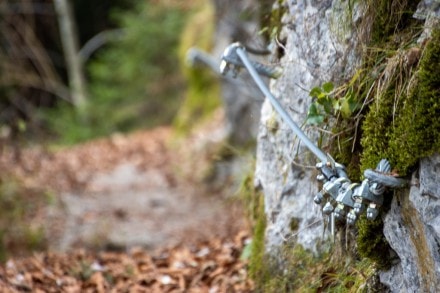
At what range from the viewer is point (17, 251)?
6.43 metres

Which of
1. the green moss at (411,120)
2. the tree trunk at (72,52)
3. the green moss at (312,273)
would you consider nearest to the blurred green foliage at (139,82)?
the tree trunk at (72,52)

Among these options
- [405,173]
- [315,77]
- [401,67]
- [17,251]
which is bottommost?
[405,173]

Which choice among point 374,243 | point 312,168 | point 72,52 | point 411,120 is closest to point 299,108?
point 312,168

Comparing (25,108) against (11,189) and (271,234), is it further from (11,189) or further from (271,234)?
(271,234)

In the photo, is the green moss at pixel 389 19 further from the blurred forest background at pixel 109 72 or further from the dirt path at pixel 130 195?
the blurred forest background at pixel 109 72

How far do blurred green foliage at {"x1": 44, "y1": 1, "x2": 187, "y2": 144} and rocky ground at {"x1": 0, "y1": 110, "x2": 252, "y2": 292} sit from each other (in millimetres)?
1533

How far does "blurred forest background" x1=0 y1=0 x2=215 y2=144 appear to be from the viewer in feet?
52.7

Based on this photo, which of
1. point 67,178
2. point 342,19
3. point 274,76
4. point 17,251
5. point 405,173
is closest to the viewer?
point 405,173

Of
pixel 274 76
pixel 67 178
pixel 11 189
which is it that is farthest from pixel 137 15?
pixel 274 76

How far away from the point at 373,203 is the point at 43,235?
5302 millimetres

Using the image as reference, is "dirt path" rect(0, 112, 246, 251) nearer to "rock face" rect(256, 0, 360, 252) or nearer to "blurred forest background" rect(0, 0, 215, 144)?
"rock face" rect(256, 0, 360, 252)

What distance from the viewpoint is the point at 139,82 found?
16.4 meters

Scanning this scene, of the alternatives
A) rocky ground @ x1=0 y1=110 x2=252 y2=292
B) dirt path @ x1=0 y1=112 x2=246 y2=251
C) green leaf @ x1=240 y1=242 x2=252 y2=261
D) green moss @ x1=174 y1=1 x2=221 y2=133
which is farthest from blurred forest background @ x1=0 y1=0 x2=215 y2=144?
green leaf @ x1=240 y1=242 x2=252 y2=261

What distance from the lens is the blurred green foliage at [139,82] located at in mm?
16031
